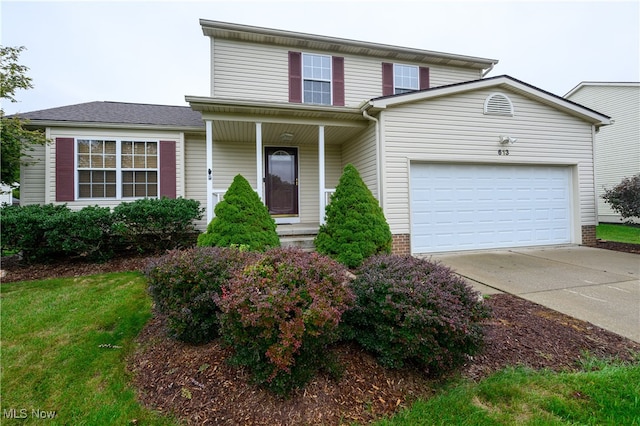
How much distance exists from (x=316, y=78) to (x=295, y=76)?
0.66 m

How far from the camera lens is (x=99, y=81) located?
12.3m

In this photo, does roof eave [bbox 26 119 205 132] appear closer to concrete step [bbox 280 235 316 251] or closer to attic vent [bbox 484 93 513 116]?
concrete step [bbox 280 235 316 251]

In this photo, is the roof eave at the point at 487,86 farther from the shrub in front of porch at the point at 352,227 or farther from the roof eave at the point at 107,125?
the roof eave at the point at 107,125

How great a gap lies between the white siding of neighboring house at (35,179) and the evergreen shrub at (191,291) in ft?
23.2

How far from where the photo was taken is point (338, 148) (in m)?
8.80

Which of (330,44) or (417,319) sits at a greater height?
(330,44)

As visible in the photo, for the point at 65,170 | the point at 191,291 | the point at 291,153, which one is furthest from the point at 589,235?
the point at 65,170

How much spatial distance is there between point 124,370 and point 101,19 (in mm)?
10272

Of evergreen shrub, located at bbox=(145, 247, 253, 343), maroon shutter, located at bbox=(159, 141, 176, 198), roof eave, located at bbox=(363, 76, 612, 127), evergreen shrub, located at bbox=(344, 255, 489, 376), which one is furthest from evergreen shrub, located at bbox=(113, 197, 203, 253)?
evergreen shrub, located at bbox=(344, 255, 489, 376)

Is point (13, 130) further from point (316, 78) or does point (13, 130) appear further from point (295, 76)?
point (316, 78)

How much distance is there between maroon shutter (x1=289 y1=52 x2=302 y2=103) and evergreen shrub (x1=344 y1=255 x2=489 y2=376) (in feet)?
23.8

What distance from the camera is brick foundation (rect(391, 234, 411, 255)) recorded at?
6.52 meters

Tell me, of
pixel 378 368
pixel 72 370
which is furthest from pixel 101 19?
pixel 378 368

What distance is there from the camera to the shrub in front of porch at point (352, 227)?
4883 millimetres
